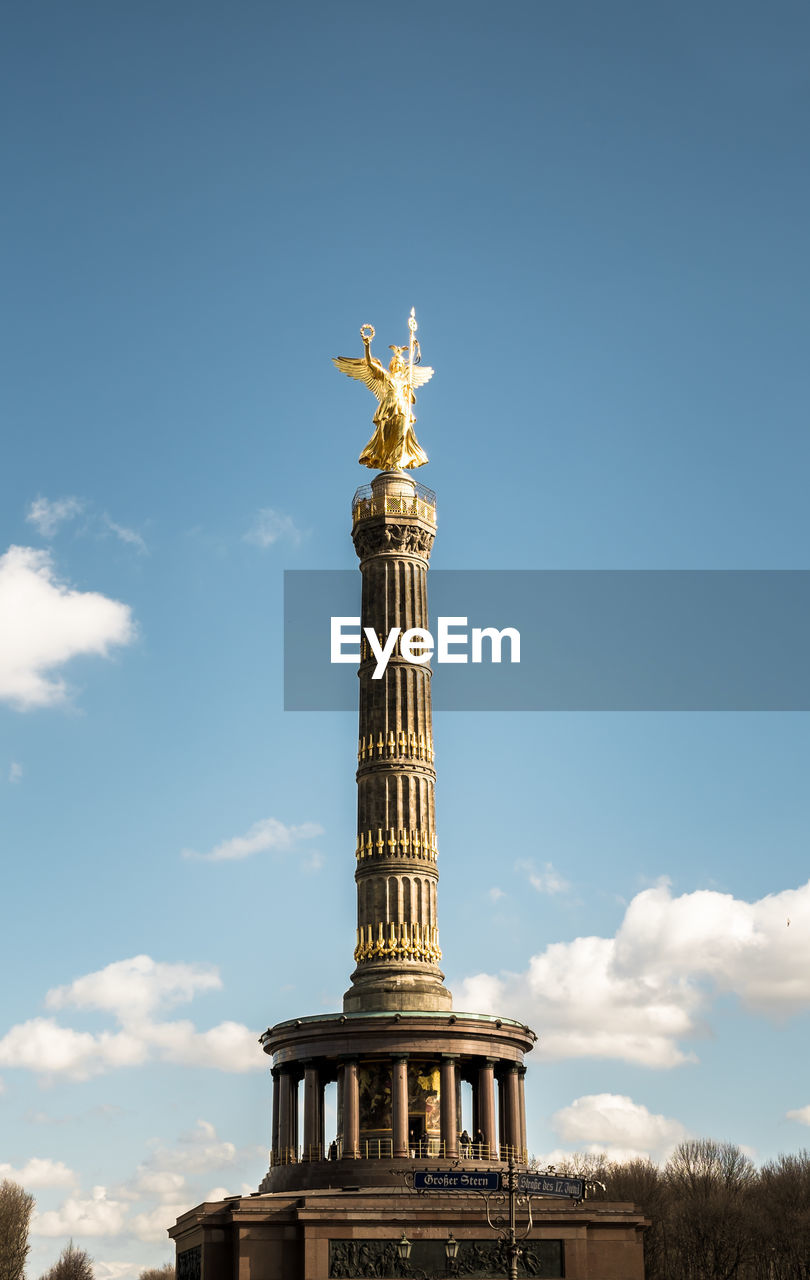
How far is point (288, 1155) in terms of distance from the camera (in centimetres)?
5716

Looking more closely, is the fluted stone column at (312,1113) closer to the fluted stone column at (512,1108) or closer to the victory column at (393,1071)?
the victory column at (393,1071)

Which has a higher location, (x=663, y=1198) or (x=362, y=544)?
(x=362, y=544)

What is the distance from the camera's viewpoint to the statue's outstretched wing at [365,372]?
6906cm

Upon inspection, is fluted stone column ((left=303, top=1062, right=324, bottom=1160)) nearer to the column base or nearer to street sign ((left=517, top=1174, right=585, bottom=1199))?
the column base

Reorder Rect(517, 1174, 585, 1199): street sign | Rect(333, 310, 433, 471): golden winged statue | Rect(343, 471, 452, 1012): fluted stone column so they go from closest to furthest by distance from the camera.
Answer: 1. Rect(517, 1174, 585, 1199): street sign
2. Rect(343, 471, 452, 1012): fluted stone column
3. Rect(333, 310, 433, 471): golden winged statue

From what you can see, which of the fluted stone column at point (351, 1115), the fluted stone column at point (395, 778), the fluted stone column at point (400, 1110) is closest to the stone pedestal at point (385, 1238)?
the fluted stone column at point (400, 1110)

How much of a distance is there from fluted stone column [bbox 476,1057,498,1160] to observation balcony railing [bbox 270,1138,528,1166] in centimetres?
26

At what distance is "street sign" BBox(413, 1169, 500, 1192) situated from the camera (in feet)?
164

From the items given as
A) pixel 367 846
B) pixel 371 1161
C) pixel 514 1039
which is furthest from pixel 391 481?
pixel 371 1161

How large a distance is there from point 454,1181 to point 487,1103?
6.98 m

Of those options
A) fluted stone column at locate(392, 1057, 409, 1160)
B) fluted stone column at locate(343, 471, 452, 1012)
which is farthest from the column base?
fluted stone column at locate(392, 1057, 409, 1160)

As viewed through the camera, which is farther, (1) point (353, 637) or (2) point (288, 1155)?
(1) point (353, 637)

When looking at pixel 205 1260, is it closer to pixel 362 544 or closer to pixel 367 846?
pixel 367 846

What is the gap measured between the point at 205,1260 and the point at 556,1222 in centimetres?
1178
